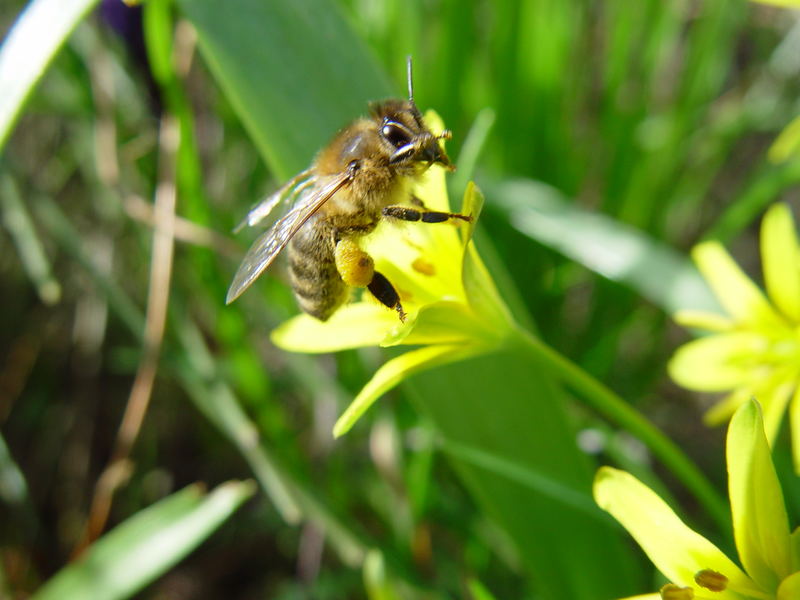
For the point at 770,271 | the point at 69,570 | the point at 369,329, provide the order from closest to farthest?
the point at 369,329, the point at 770,271, the point at 69,570

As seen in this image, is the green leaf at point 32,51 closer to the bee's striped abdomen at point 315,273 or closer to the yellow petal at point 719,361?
the bee's striped abdomen at point 315,273

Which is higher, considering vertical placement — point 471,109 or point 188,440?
point 471,109

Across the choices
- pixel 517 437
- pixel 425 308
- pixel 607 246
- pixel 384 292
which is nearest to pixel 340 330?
pixel 384 292

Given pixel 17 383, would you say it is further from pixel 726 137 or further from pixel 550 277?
pixel 726 137

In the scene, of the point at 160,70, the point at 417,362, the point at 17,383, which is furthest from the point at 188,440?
the point at 417,362

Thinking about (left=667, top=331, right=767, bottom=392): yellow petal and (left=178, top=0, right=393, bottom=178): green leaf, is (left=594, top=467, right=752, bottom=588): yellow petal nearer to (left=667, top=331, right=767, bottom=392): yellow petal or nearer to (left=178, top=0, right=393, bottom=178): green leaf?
(left=667, top=331, right=767, bottom=392): yellow petal

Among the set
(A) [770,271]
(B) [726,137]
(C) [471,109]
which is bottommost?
(A) [770,271]

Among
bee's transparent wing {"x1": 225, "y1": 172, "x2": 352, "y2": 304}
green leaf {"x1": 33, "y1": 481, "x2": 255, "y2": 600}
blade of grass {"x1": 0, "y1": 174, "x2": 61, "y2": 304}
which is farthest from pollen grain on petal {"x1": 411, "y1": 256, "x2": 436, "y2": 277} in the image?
blade of grass {"x1": 0, "y1": 174, "x2": 61, "y2": 304}
